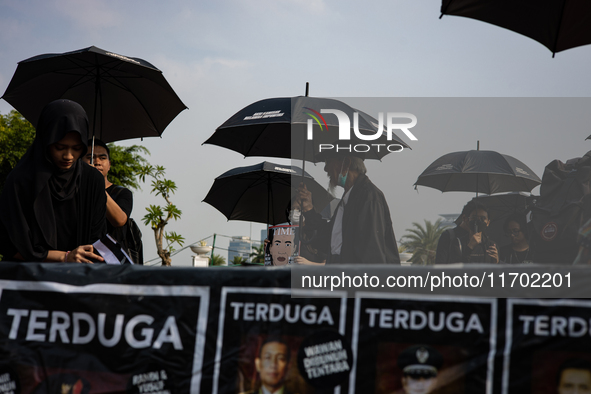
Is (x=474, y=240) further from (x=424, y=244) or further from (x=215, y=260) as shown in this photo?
(x=215, y=260)

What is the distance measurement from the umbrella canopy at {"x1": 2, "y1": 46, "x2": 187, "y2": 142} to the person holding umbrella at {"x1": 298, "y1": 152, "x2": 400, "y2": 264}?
2.65m

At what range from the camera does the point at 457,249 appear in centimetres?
562

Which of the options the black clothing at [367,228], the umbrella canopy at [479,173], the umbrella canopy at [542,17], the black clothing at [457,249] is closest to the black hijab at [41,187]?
the black clothing at [367,228]

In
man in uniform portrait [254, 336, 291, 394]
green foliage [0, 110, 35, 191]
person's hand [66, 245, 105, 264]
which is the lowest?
man in uniform portrait [254, 336, 291, 394]

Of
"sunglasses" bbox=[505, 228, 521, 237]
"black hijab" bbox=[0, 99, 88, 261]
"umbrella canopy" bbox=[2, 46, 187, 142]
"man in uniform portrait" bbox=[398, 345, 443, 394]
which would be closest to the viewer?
"man in uniform portrait" bbox=[398, 345, 443, 394]

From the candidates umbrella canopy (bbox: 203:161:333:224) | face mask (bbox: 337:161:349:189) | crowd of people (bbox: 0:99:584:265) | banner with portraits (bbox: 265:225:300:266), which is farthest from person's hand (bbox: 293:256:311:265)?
umbrella canopy (bbox: 203:161:333:224)

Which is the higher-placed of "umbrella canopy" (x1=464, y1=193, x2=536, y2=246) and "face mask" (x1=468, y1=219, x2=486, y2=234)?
"umbrella canopy" (x1=464, y1=193, x2=536, y2=246)

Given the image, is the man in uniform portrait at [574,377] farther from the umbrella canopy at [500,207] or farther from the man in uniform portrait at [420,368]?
the umbrella canopy at [500,207]

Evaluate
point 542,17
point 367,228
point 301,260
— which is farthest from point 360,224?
point 542,17

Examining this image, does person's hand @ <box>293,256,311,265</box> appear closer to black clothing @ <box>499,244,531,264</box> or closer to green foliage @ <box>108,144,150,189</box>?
black clothing @ <box>499,244,531,264</box>

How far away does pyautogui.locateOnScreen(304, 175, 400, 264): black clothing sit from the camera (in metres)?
3.64

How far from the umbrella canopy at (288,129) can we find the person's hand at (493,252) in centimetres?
171

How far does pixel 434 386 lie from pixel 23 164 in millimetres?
2044

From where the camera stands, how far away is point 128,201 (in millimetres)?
3443
